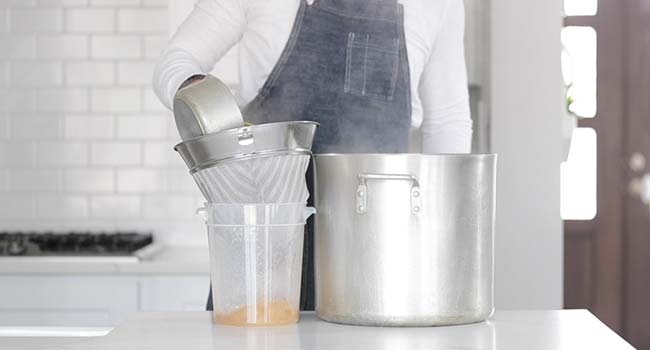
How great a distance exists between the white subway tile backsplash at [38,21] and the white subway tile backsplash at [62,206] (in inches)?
22.4

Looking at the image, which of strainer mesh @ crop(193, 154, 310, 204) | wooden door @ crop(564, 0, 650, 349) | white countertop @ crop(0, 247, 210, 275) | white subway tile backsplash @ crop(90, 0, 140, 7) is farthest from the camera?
wooden door @ crop(564, 0, 650, 349)

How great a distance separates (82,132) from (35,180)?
227 mm

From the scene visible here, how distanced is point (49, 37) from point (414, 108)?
185cm

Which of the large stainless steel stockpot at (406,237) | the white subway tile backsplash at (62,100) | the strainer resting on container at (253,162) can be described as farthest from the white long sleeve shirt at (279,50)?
the white subway tile backsplash at (62,100)

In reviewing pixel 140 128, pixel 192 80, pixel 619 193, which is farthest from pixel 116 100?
pixel 619 193

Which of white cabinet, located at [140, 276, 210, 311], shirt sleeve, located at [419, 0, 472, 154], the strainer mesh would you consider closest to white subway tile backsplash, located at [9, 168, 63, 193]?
white cabinet, located at [140, 276, 210, 311]

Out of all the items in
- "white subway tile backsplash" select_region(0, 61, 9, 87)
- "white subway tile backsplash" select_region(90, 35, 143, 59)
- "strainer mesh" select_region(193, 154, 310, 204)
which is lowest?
"strainer mesh" select_region(193, 154, 310, 204)

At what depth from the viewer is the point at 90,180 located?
11.0 ft

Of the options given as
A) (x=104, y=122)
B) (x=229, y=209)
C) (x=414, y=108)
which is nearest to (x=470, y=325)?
(x=229, y=209)

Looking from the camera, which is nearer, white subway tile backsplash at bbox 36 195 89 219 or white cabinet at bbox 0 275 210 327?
white cabinet at bbox 0 275 210 327

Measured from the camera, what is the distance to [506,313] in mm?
1570

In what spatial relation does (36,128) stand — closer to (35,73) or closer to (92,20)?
(35,73)

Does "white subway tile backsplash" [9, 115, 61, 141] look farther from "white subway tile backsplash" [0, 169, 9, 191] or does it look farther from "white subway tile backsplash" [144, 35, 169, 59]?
"white subway tile backsplash" [144, 35, 169, 59]

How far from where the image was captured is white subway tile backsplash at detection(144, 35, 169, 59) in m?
3.32
